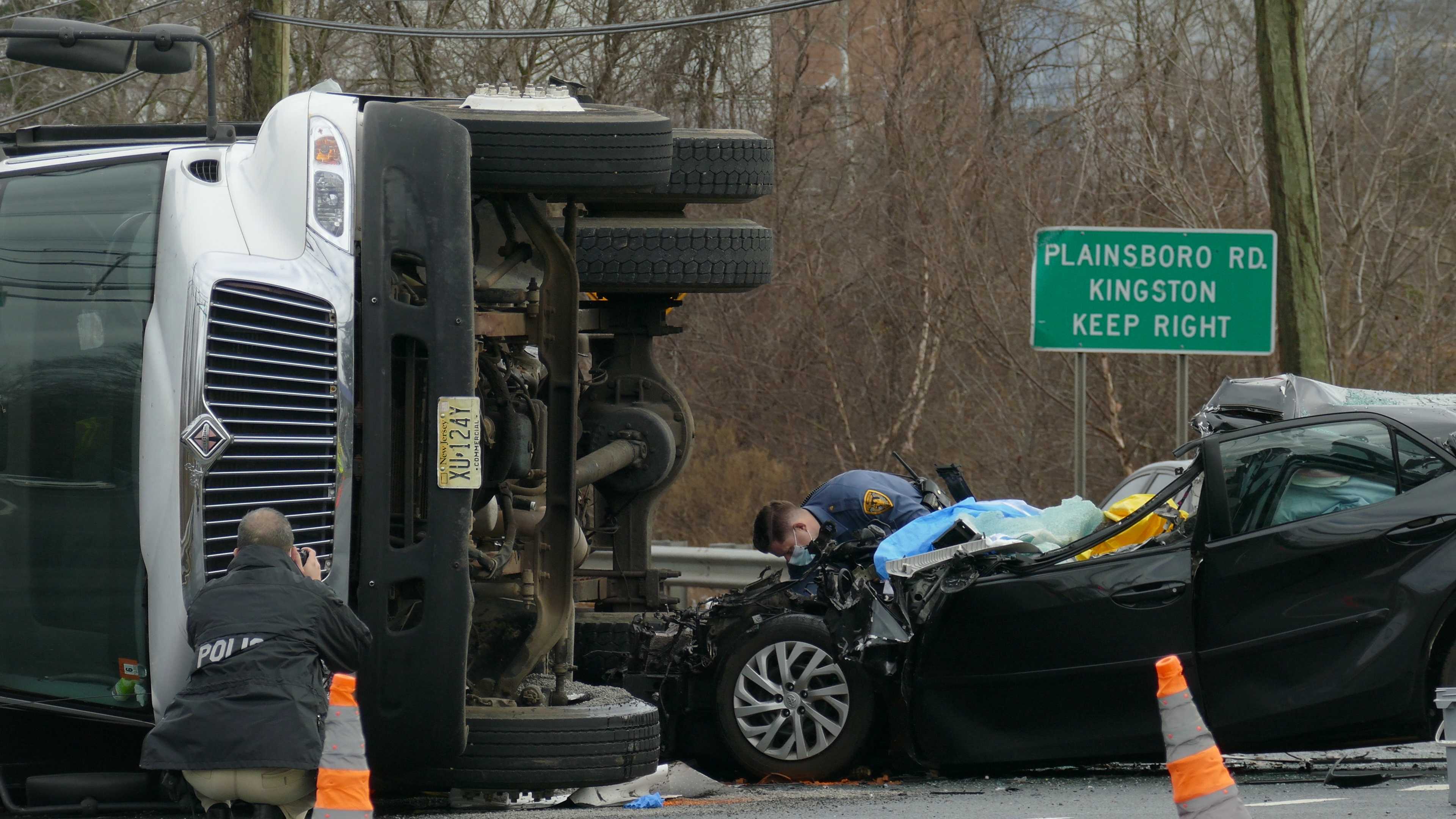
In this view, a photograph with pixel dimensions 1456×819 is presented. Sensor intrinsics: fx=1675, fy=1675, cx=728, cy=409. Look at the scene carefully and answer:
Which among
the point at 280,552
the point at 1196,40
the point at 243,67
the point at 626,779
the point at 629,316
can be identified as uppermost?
the point at 1196,40

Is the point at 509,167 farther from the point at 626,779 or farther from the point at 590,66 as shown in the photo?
the point at 590,66

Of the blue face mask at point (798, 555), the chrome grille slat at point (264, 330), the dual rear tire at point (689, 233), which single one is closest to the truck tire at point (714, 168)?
the dual rear tire at point (689, 233)

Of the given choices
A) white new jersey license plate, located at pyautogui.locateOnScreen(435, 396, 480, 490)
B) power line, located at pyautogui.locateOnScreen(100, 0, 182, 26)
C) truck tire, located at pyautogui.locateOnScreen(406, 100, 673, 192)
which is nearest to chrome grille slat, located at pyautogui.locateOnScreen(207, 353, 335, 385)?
white new jersey license plate, located at pyautogui.locateOnScreen(435, 396, 480, 490)

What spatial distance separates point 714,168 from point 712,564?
192 inches

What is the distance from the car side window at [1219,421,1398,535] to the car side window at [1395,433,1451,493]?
3 centimetres

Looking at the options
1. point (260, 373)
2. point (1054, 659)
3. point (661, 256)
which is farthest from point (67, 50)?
point (1054, 659)

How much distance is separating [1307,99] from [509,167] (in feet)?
25.7

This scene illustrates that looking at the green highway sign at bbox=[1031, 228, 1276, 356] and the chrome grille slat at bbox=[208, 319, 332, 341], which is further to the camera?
the green highway sign at bbox=[1031, 228, 1276, 356]

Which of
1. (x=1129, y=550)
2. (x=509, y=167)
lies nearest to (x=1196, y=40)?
(x=1129, y=550)

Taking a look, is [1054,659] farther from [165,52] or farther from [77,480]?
[165,52]

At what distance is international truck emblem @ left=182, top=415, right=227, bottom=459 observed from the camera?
5.05 m

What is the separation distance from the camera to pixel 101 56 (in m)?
7.53

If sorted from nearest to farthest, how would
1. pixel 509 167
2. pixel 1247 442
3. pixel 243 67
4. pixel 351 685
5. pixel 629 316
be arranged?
pixel 351 685, pixel 509 167, pixel 1247 442, pixel 629 316, pixel 243 67

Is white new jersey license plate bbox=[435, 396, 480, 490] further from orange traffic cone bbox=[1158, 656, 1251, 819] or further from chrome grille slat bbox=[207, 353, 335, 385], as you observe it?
orange traffic cone bbox=[1158, 656, 1251, 819]
